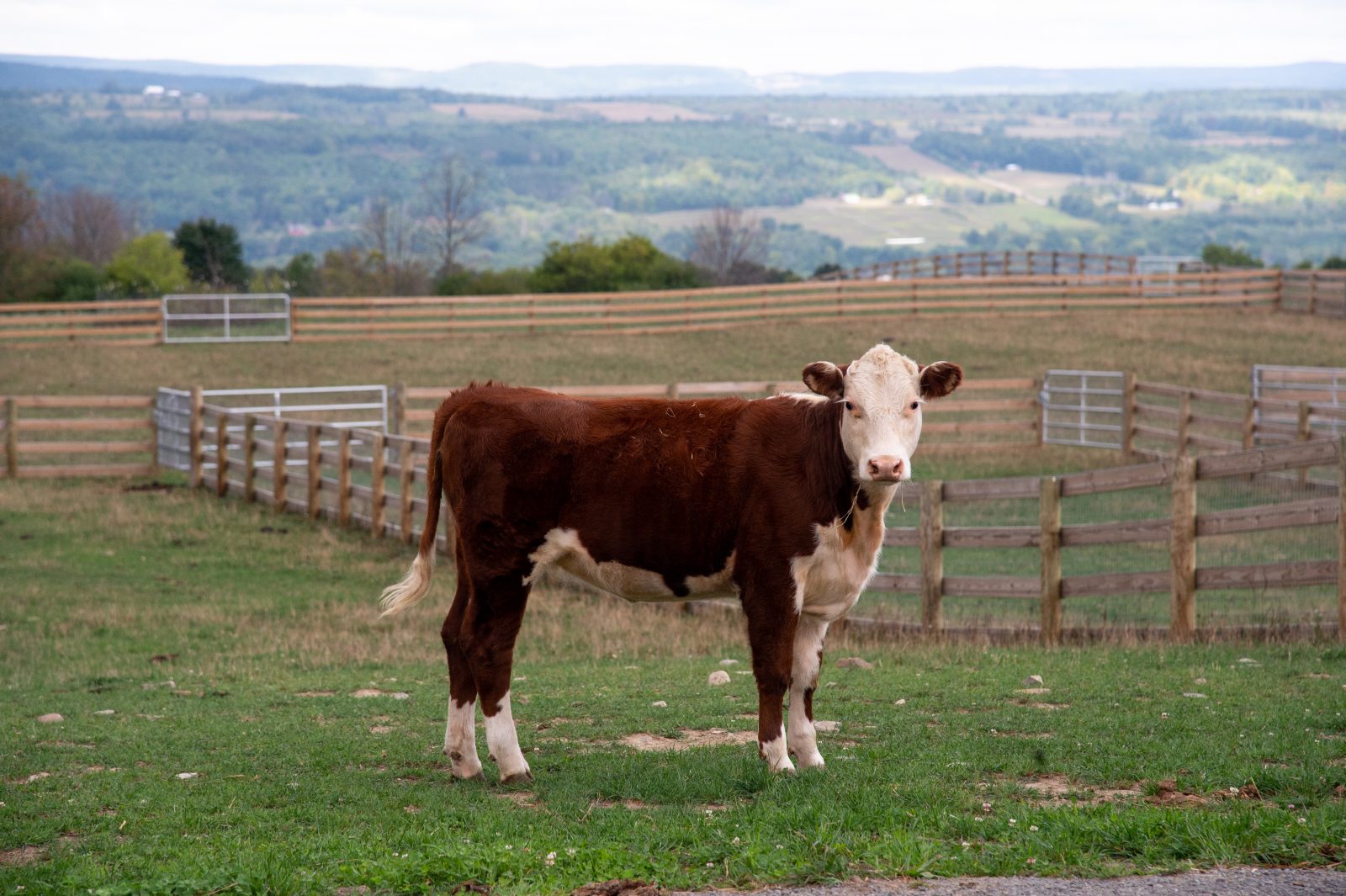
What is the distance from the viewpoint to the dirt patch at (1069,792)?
587 cm

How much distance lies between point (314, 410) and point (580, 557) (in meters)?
21.0

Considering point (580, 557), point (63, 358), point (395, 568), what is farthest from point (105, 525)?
point (63, 358)

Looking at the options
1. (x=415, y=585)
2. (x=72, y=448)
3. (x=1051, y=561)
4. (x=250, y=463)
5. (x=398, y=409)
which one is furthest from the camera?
(x=398, y=409)

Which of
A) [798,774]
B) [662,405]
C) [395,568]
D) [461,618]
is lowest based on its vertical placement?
[395,568]

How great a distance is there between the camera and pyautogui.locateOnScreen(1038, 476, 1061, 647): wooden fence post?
34.8ft

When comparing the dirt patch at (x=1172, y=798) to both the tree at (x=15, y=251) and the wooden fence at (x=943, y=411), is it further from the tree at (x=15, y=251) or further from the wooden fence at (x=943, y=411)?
the tree at (x=15, y=251)

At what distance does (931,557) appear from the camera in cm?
1125

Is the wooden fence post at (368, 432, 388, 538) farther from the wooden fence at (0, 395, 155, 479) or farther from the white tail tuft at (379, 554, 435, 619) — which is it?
the white tail tuft at (379, 554, 435, 619)

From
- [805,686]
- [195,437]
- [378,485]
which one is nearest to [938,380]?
[805,686]

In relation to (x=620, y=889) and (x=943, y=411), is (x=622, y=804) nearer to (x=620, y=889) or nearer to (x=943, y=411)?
(x=620, y=889)

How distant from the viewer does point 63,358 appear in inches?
1278

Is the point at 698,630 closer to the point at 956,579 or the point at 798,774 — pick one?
the point at 956,579

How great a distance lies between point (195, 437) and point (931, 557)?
1320cm

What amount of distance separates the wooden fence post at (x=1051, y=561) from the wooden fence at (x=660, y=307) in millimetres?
27715
